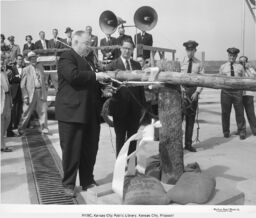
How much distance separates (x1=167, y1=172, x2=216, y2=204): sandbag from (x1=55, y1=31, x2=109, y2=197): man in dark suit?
1.18 meters

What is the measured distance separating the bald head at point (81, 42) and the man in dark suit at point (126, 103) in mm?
708

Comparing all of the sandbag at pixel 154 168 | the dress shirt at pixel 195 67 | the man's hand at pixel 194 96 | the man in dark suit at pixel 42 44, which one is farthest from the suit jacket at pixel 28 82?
the sandbag at pixel 154 168

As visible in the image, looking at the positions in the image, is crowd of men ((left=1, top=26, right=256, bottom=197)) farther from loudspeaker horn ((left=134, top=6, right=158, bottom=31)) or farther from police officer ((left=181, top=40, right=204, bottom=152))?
A: loudspeaker horn ((left=134, top=6, right=158, bottom=31))

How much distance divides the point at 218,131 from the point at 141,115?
12.6 ft

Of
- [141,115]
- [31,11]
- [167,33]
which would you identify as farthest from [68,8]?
[141,115]

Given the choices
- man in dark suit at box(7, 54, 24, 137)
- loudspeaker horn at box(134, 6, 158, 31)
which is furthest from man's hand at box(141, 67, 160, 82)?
man in dark suit at box(7, 54, 24, 137)

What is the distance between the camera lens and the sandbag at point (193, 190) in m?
3.50

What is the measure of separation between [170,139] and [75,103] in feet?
3.50

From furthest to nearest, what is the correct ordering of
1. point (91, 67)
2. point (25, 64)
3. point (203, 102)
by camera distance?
point (203, 102) → point (25, 64) → point (91, 67)

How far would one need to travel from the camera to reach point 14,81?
8.16 m

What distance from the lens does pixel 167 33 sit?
→ 4.77 m

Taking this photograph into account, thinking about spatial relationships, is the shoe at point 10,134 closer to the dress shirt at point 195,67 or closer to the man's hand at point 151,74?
the dress shirt at point 195,67

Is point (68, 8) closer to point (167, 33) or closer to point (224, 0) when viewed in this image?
point (167, 33)

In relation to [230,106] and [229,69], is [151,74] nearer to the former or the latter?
[229,69]
